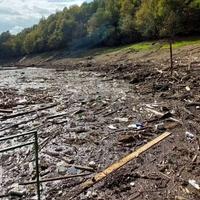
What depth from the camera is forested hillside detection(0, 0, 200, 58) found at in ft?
201

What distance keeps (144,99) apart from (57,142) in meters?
10.00

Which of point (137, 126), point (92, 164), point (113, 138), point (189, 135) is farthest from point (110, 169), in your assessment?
point (137, 126)

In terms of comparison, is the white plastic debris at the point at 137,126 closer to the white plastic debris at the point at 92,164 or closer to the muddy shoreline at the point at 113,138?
the muddy shoreline at the point at 113,138

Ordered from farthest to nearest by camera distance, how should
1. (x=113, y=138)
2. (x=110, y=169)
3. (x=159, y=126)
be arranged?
(x=159, y=126) → (x=113, y=138) → (x=110, y=169)

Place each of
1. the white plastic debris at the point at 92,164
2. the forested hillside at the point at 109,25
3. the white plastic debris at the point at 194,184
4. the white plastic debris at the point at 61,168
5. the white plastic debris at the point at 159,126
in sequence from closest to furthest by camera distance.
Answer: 1. the white plastic debris at the point at 194,184
2. the white plastic debris at the point at 61,168
3. the white plastic debris at the point at 92,164
4. the white plastic debris at the point at 159,126
5. the forested hillside at the point at 109,25

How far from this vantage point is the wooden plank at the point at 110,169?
11257mm

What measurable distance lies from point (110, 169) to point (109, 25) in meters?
78.3

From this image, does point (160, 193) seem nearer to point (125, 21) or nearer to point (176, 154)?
point (176, 154)

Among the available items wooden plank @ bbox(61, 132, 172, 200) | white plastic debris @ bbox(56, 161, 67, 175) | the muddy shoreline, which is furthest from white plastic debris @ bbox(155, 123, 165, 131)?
white plastic debris @ bbox(56, 161, 67, 175)

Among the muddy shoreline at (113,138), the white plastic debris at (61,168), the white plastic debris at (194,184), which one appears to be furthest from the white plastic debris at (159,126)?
the white plastic debris at (194,184)

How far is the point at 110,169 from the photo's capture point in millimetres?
12766

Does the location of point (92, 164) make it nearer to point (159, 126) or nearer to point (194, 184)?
point (194, 184)

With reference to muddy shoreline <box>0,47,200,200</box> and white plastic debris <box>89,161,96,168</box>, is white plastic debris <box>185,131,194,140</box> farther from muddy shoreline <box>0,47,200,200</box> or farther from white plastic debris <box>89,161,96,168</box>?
white plastic debris <box>89,161,96,168</box>

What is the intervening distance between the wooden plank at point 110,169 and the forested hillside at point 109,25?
43208 mm
